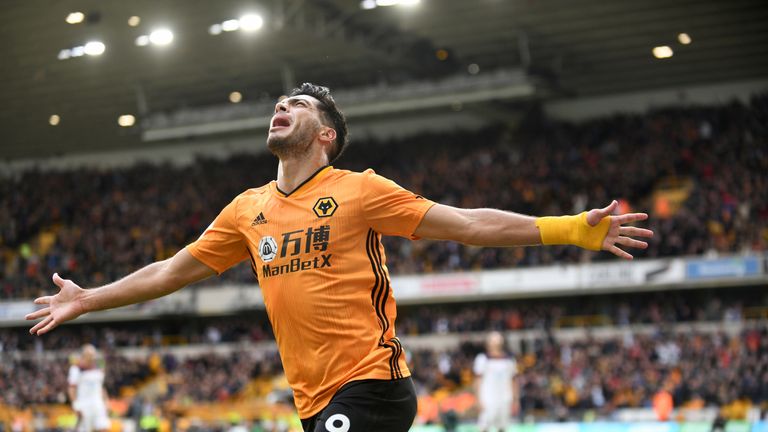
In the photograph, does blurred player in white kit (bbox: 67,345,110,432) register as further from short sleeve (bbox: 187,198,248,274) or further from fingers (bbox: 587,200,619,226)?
fingers (bbox: 587,200,619,226)

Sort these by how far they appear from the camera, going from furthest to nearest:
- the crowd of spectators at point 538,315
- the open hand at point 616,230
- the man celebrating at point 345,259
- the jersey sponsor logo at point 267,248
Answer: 1. the crowd of spectators at point 538,315
2. the jersey sponsor logo at point 267,248
3. the man celebrating at point 345,259
4. the open hand at point 616,230

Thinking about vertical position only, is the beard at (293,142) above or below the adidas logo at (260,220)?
above

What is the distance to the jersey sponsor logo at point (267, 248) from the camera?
190 inches

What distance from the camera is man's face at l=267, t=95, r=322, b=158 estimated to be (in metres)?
4.98

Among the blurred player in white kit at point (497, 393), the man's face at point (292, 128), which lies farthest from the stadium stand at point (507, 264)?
the man's face at point (292, 128)

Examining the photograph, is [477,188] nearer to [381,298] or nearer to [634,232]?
[381,298]

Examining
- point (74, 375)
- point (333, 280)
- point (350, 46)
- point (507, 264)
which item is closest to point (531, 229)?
point (333, 280)

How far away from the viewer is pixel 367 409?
467cm

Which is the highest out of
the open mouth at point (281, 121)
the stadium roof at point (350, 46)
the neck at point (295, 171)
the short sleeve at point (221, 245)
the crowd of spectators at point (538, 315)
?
the stadium roof at point (350, 46)

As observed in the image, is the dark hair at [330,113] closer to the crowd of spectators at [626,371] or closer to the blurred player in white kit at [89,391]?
the blurred player in white kit at [89,391]

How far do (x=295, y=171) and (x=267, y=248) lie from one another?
41 cm

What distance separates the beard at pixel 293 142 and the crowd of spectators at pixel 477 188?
28.2 metres

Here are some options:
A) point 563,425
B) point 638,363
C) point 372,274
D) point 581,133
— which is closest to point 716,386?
point 638,363

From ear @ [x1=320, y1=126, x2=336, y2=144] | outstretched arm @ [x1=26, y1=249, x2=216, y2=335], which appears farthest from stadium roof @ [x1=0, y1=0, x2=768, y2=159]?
outstretched arm @ [x1=26, y1=249, x2=216, y2=335]
